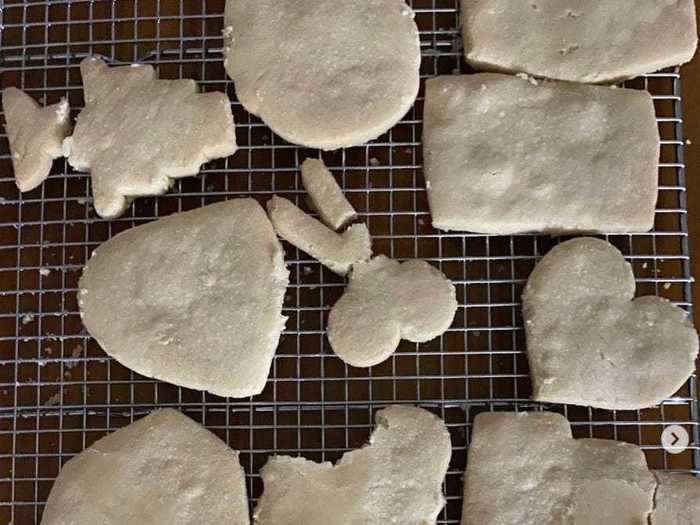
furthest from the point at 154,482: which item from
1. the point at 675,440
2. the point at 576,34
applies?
the point at 576,34

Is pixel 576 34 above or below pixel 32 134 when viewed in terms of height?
above

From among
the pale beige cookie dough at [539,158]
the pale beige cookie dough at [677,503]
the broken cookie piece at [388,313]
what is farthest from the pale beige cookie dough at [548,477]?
the pale beige cookie dough at [539,158]

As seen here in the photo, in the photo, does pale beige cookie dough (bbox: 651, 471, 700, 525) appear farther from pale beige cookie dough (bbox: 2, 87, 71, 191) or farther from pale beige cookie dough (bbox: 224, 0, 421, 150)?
pale beige cookie dough (bbox: 2, 87, 71, 191)

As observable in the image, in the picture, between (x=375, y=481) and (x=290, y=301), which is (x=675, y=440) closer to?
(x=375, y=481)

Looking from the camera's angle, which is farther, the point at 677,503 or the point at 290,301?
the point at 290,301

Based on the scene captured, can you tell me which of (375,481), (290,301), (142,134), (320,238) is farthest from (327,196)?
(375,481)

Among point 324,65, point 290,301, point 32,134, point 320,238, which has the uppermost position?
point 324,65

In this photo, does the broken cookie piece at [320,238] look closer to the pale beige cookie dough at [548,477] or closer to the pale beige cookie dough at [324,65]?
the pale beige cookie dough at [324,65]
